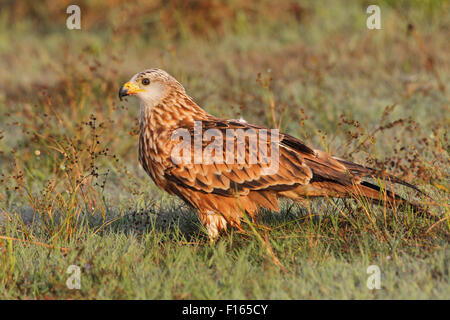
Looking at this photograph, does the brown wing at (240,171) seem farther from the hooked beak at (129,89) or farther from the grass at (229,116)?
the hooked beak at (129,89)

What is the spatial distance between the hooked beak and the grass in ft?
1.70

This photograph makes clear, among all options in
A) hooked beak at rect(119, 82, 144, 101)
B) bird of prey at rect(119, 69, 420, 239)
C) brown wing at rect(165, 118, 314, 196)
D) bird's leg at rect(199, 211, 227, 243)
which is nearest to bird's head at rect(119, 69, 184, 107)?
hooked beak at rect(119, 82, 144, 101)

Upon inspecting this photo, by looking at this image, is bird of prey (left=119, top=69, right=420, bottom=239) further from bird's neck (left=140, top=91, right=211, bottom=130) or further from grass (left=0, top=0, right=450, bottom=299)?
grass (left=0, top=0, right=450, bottom=299)

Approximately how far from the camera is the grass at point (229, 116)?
12.1ft

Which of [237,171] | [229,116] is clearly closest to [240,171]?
[237,171]

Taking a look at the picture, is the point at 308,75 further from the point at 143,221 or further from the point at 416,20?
the point at 143,221

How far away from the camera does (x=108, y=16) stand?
41.9 feet

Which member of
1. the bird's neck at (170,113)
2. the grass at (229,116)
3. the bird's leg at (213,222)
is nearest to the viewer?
the grass at (229,116)

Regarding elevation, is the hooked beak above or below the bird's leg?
above

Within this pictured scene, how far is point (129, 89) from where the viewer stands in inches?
183

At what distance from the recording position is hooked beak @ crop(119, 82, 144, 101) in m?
4.65

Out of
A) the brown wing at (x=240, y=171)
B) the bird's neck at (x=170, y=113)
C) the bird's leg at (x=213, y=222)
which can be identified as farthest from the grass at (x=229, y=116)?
the bird's neck at (x=170, y=113)

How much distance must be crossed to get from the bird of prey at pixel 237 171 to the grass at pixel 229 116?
0.15m

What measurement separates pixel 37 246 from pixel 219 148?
1.50 meters
